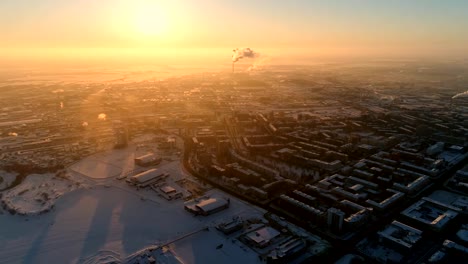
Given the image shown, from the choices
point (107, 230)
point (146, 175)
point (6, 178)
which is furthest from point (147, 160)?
point (6, 178)

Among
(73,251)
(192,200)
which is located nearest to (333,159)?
(192,200)

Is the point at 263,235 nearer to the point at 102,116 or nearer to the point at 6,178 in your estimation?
the point at 6,178

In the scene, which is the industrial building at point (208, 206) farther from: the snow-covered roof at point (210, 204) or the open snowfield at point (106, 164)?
the open snowfield at point (106, 164)

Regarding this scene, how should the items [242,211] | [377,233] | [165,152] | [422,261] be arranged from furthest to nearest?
[165,152] < [242,211] < [377,233] < [422,261]

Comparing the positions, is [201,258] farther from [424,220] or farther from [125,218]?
[424,220]

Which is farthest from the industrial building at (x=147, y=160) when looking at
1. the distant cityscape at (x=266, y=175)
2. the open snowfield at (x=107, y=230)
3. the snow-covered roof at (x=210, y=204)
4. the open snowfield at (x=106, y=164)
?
the snow-covered roof at (x=210, y=204)
